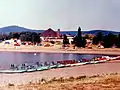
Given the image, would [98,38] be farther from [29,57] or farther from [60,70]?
[29,57]

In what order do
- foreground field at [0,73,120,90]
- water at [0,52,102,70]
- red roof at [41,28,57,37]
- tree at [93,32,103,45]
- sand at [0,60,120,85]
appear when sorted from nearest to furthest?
foreground field at [0,73,120,90] → sand at [0,60,120,85] → water at [0,52,102,70] → red roof at [41,28,57,37] → tree at [93,32,103,45]

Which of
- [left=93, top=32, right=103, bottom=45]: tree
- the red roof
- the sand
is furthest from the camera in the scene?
[left=93, top=32, right=103, bottom=45]: tree


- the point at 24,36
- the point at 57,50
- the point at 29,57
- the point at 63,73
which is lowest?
the point at 63,73

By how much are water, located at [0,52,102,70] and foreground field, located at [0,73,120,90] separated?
0.40 m

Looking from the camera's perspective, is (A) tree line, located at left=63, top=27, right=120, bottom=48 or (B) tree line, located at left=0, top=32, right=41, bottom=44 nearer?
(B) tree line, located at left=0, top=32, right=41, bottom=44

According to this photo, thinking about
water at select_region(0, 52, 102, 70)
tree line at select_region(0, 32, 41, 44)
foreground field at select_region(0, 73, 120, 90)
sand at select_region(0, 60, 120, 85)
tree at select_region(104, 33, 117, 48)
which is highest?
tree line at select_region(0, 32, 41, 44)

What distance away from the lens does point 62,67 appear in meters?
5.16

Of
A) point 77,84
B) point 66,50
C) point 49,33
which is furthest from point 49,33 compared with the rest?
point 77,84

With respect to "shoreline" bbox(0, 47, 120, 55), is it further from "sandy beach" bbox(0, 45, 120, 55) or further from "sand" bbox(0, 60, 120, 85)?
"sand" bbox(0, 60, 120, 85)

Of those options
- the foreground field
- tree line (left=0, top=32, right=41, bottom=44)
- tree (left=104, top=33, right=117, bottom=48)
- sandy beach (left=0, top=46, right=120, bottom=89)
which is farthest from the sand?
tree line (left=0, top=32, right=41, bottom=44)

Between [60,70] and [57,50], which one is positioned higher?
[57,50]

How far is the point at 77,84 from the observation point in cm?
465

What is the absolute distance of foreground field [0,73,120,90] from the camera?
4480 millimetres

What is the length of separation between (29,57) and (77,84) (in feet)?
3.51
